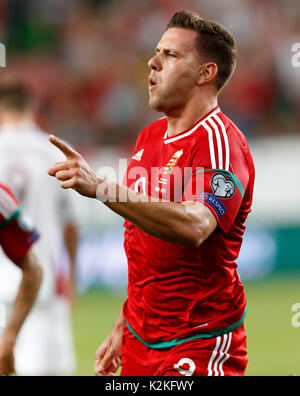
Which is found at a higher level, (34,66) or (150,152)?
(34,66)

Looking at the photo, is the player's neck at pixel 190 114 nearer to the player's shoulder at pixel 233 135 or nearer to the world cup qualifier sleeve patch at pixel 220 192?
the player's shoulder at pixel 233 135

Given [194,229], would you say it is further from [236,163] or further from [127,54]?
[127,54]

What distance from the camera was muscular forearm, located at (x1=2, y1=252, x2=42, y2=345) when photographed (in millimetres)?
3912

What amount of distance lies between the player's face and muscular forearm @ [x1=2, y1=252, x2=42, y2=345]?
102 centimetres

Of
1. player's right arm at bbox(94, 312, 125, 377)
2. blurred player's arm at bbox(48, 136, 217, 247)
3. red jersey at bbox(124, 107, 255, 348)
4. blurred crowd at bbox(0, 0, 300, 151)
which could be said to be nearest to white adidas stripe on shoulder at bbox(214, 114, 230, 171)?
red jersey at bbox(124, 107, 255, 348)

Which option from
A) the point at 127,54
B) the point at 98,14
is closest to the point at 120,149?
the point at 127,54

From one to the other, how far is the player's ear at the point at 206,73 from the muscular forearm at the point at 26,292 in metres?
1.21

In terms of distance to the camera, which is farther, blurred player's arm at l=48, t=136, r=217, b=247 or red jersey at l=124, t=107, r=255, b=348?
red jersey at l=124, t=107, r=255, b=348

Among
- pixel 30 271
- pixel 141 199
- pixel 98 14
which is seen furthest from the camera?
pixel 98 14

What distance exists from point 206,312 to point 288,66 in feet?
30.9

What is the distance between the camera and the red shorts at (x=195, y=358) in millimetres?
3521

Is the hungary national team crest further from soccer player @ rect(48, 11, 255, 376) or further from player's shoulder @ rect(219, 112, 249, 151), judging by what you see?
player's shoulder @ rect(219, 112, 249, 151)

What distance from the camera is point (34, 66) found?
13531 millimetres

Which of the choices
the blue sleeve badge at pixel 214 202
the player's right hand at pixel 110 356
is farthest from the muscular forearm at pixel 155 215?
the player's right hand at pixel 110 356
